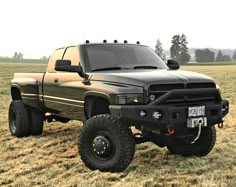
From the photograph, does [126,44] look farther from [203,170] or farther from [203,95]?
[203,170]

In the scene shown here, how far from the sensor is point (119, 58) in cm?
614

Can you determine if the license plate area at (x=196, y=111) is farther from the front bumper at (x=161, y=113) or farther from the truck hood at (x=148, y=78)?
the truck hood at (x=148, y=78)

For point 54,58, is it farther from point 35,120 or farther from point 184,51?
point 184,51

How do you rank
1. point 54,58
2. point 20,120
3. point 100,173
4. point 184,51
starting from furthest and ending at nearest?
point 184,51 < point 20,120 < point 54,58 < point 100,173

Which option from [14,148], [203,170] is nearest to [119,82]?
[203,170]

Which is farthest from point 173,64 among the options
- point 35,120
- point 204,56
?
point 204,56

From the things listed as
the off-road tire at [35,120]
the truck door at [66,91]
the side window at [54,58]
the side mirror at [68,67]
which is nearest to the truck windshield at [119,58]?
the side mirror at [68,67]

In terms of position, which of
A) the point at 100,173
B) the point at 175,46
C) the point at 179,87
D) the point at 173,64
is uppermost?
the point at 175,46

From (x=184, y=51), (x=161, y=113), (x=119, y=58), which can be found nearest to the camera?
(x=161, y=113)

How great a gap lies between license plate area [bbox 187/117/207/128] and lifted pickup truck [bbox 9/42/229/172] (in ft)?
0.04

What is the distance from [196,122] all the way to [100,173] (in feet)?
4.66

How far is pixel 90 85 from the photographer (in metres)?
5.51

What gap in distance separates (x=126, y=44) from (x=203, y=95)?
189cm

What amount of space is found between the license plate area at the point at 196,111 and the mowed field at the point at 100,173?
0.78 meters
